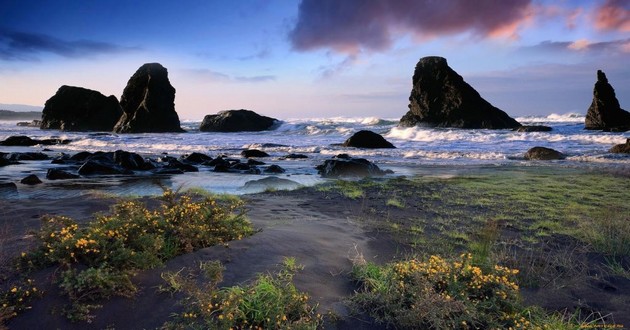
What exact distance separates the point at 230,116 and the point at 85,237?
203 ft

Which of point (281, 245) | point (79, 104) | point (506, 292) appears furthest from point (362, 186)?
point (79, 104)

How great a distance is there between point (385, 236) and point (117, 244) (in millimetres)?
4108

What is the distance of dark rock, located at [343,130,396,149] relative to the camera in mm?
29641

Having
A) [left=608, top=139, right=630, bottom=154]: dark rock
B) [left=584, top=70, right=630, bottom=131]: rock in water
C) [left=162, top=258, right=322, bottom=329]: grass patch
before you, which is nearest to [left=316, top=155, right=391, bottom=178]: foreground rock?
[left=162, top=258, right=322, bottom=329]: grass patch

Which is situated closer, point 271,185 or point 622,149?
point 271,185

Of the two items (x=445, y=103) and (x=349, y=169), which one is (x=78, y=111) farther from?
(x=349, y=169)

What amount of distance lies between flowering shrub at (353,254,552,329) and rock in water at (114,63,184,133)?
225 ft

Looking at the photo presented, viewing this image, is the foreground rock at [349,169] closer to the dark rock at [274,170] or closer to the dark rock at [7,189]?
the dark rock at [274,170]

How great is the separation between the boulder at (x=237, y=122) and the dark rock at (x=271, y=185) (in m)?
51.2

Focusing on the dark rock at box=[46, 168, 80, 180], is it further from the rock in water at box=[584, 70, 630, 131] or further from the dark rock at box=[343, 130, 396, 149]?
the rock in water at box=[584, 70, 630, 131]

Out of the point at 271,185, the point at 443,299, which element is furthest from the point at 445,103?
the point at 443,299

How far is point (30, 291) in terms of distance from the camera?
3.90 meters

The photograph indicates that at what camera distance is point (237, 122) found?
64.4m

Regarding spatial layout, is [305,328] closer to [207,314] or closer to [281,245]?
[207,314]
